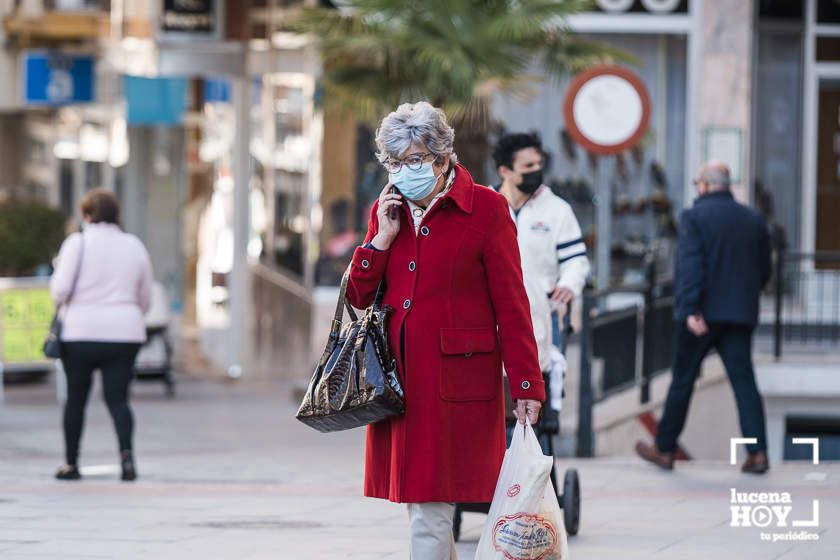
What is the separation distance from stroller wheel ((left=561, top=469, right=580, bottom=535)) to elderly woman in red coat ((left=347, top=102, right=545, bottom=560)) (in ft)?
7.34

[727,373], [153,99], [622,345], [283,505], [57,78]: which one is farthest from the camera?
[57,78]

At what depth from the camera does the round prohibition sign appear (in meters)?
11.6

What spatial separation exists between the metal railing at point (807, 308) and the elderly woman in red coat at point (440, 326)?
9089 millimetres

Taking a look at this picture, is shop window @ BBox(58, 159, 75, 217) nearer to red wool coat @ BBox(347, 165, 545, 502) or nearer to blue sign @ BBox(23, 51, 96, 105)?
blue sign @ BBox(23, 51, 96, 105)

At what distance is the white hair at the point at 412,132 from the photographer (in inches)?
230

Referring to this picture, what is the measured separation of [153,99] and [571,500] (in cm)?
1256

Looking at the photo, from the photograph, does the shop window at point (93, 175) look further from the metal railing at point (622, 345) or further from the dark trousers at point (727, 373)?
the dark trousers at point (727, 373)

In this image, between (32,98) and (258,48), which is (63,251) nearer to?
(258,48)

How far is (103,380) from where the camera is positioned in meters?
10.3

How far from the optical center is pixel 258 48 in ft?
63.0

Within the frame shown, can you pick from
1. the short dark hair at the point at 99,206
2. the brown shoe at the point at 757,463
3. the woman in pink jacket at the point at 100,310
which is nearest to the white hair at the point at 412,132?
the woman in pink jacket at the point at 100,310

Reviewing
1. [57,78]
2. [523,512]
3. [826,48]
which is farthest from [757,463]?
[57,78]

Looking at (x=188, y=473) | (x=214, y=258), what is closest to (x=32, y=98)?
(x=214, y=258)

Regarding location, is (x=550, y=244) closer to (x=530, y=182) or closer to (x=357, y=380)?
(x=530, y=182)
